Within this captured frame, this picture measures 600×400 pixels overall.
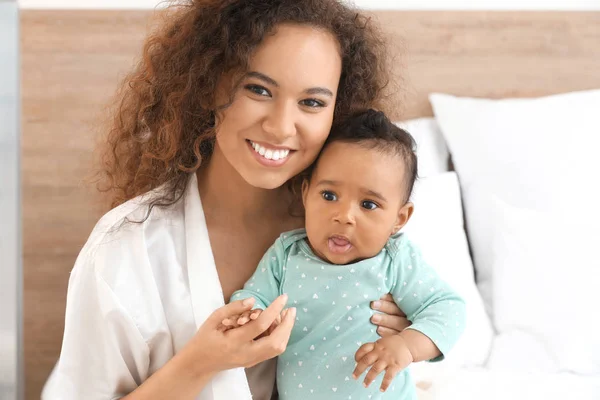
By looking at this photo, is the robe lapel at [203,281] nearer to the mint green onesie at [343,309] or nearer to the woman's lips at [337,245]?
the mint green onesie at [343,309]

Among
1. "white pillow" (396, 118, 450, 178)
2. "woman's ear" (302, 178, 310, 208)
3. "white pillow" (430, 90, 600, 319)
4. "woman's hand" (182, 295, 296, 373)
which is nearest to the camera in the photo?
"woman's hand" (182, 295, 296, 373)

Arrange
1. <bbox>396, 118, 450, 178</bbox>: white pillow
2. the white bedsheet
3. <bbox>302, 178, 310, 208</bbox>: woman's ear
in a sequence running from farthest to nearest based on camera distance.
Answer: <bbox>396, 118, 450, 178</bbox>: white pillow < the white bedsheet < <bbox>302, 178, 310, 208</bbox>: woman's ear

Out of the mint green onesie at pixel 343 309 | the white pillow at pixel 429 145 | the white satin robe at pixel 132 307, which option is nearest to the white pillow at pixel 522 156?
the white pillow at pixel 429 145

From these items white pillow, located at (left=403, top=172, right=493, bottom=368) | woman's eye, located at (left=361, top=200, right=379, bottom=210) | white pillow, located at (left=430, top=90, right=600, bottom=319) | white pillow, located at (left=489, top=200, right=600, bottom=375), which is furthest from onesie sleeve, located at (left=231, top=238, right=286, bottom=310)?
white pillow, located at (left=430, top=90, right=600, bottom=319)

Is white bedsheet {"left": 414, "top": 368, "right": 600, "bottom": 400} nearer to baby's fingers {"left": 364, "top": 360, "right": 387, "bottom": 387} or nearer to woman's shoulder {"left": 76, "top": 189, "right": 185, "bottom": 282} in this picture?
baby's fingers {"left": 364, "top": 360, "right": 387, "bottom": 387}

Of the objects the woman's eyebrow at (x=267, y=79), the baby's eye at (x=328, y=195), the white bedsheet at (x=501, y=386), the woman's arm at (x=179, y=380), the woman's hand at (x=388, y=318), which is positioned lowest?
the white bedsheet at (x=501, y=386)

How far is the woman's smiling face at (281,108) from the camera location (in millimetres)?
1363

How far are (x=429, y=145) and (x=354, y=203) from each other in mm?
1204

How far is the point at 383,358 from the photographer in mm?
1246

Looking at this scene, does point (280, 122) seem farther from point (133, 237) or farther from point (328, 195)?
point (133, 237)

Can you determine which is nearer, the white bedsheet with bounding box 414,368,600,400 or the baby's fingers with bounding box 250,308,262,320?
the baby's fingers with bounding box 250,308,262,320

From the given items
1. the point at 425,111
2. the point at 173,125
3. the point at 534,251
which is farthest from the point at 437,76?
the point at 173,125

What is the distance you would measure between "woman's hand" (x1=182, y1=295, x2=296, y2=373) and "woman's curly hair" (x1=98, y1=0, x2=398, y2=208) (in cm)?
36

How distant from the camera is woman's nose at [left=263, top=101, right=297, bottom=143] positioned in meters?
1.36
